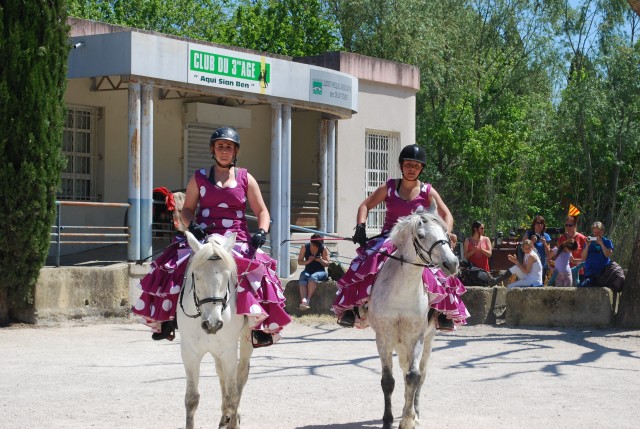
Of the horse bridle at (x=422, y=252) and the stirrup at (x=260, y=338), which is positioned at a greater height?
the horse bridle at (x=422, y=252)

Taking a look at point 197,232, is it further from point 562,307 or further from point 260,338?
point 562,307

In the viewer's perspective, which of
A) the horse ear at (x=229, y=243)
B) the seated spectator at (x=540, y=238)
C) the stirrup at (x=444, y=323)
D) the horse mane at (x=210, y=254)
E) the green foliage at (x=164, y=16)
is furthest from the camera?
the green foliage at (x=164, y=16)

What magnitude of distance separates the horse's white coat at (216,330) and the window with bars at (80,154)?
44.4ft

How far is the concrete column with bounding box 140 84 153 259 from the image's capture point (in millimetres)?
17406

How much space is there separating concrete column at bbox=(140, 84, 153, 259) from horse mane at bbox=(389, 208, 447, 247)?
32.7ft

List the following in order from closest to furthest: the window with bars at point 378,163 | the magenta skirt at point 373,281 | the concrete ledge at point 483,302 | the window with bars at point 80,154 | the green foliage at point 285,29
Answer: the magenta skirt at point 373,281 < the concrete ledge at point 483,302 < the window with bars at point 80,154 < the window with bars at point 378,163 < the green foliage at point 285,29

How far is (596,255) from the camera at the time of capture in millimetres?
15812

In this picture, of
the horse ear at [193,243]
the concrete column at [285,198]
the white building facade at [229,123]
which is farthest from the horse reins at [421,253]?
the concrete column at [285,198]

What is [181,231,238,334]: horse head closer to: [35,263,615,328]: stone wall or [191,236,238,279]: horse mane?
[191,236,238,279]: horse mane

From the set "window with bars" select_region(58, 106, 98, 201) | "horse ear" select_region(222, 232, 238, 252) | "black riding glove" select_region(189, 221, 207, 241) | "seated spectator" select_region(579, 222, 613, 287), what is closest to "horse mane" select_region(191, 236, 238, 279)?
"horse ear" select_region(222, 232, 238, 252)

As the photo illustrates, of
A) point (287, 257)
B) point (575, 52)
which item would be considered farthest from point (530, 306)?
point (575, 52)

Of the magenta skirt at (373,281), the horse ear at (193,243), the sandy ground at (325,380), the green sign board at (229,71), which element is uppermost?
the green sign board at (229,71)

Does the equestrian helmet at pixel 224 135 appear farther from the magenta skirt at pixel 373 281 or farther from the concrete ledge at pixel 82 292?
Answer: the concrete ledge at pixel 82 292

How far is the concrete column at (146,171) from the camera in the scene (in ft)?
57.1
